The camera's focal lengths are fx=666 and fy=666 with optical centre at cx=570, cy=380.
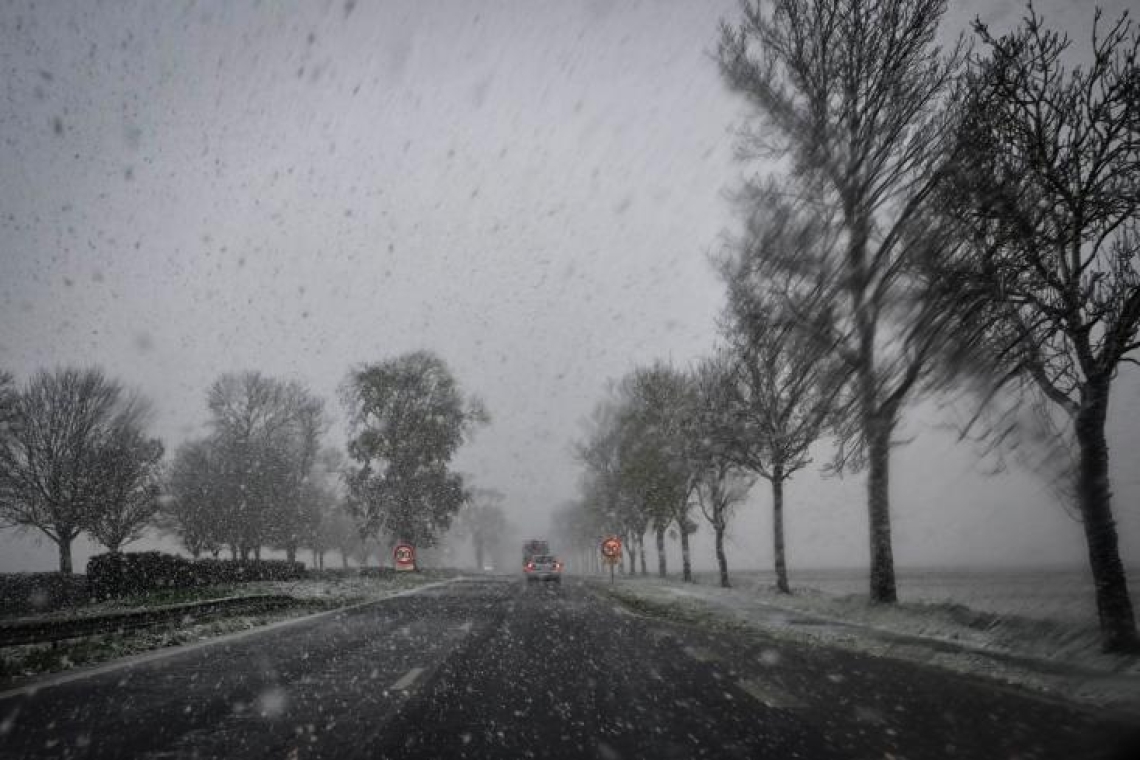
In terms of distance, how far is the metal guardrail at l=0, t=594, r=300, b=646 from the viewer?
9.15 metres

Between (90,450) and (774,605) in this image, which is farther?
(90,450)

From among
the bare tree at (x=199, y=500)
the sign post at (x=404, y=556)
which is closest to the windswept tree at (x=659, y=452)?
the sign post at (x=404, y=556)

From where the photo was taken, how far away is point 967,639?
9703 millimetres

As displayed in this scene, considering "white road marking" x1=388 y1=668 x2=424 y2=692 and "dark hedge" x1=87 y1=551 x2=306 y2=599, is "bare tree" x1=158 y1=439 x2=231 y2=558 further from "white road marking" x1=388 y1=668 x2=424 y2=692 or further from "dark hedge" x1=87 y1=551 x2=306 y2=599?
"white road marking" x1=388 y1=668 x2=424 y2=692

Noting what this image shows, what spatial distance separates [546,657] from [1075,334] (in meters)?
8.08

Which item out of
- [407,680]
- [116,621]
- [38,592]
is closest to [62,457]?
[38,592]

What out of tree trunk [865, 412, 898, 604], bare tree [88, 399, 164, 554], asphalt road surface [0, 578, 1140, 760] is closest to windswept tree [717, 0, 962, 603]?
tree trunk [865, 412, 898, 604]

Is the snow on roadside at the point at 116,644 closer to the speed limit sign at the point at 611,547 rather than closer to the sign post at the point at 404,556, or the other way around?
the speed limit sign at the point at 611,547

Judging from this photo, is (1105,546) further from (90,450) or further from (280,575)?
(90,450)

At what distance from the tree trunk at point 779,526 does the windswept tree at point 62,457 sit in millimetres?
33088

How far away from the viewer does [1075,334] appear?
8.77 m

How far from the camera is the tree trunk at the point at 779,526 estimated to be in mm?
21828

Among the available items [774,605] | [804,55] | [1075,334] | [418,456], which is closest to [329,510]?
[418,456]

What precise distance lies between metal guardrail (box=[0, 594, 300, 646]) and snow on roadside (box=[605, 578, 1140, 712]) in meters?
10.1
